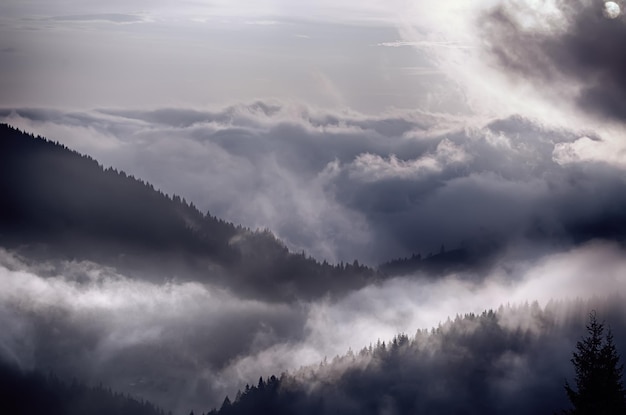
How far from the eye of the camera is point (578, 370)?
42719 mm

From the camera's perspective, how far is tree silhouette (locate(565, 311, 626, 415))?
1647 inches

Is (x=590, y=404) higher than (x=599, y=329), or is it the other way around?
(x=599, y=329)

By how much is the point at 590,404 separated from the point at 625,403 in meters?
1.59

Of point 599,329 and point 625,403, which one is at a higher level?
point 599,329

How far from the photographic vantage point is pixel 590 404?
42281 mm

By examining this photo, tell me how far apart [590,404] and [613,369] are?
2000mm

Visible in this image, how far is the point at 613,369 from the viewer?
42.2m

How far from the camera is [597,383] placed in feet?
139

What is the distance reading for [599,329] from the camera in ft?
145

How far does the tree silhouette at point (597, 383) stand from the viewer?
41.8 meters

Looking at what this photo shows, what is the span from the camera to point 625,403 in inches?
1644

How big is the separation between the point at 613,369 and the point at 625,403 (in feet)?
5.38
